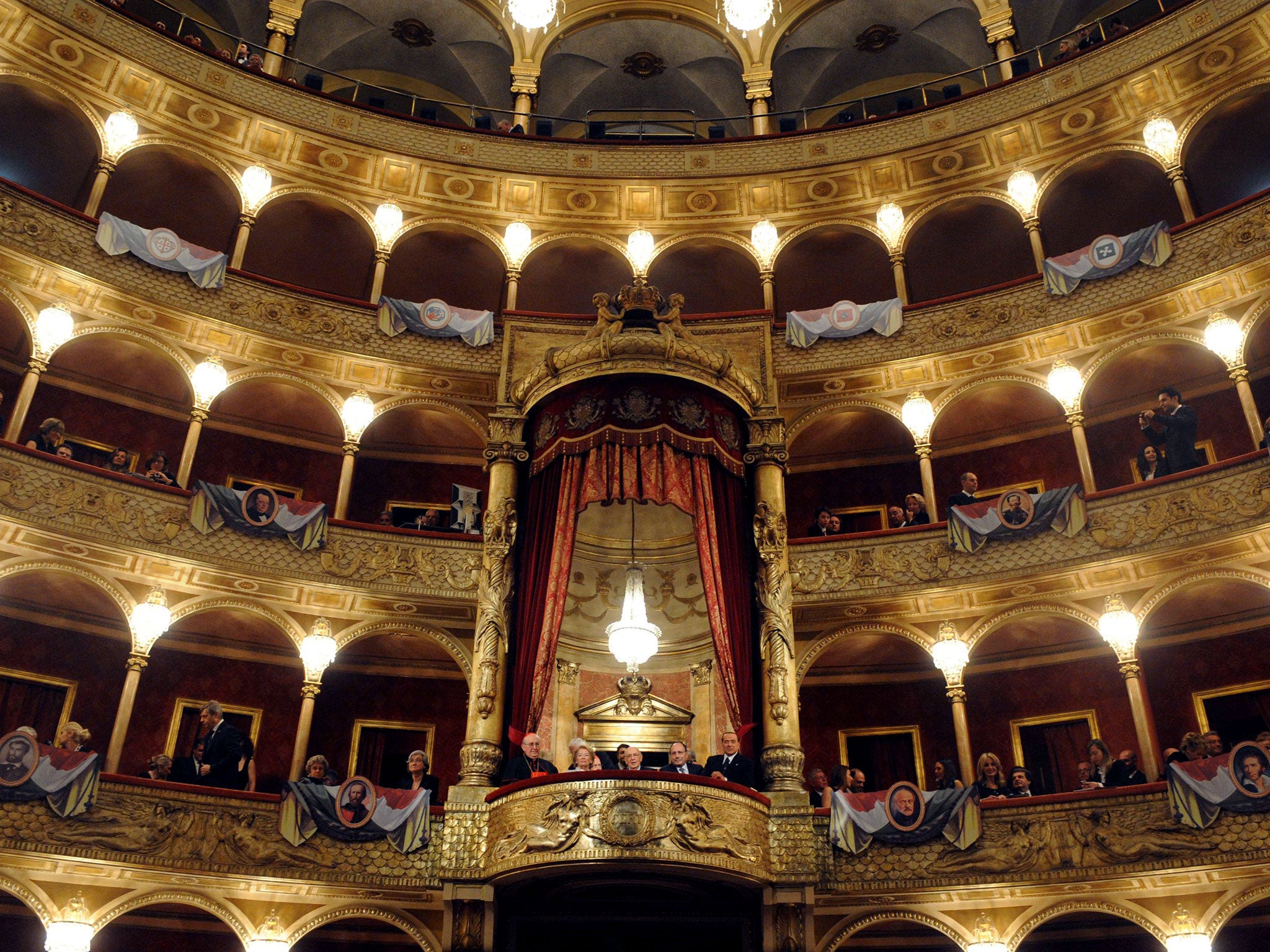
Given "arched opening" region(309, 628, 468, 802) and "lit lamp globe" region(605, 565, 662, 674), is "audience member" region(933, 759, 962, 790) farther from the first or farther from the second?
"arched opening" region(309, 628, 468, 802)

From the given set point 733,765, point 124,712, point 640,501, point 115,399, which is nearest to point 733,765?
point 733,765

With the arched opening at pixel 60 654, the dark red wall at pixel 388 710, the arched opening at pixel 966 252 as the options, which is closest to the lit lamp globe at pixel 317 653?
the dark red wall at pixel 388 710

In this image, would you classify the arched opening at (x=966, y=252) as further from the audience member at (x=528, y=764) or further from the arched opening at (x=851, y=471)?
the audience member at (x=528, y=764)

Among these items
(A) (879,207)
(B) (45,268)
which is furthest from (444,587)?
(A) (879,207)

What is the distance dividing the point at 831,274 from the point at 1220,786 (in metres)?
11.7

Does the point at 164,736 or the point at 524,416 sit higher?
the point at 524,416

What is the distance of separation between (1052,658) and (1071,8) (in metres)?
13.4

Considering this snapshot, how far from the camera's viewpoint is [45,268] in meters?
15.6

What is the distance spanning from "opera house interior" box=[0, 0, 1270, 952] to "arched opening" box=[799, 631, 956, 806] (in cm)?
7

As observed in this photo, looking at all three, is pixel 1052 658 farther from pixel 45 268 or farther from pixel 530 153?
pixel 45 268

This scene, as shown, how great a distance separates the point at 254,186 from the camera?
18469mm

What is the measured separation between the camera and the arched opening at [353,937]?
15.0 metres

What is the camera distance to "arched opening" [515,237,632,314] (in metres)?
20.5

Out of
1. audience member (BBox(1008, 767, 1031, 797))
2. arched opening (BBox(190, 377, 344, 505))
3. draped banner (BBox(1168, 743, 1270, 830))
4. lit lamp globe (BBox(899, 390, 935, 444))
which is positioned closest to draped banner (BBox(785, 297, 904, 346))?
lit lamp globe (BBox(899, 390, 935, 444))
